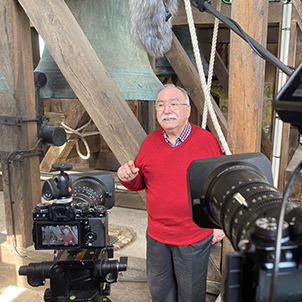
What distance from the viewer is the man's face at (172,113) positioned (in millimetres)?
1524

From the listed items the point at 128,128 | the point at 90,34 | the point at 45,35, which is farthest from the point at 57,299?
the point at 90,34

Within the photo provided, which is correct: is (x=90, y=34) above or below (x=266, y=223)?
above

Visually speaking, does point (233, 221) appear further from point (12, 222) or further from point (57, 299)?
point (12, 222)

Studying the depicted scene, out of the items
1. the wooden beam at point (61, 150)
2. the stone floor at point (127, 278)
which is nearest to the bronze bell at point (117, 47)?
the stone floor at point (127, 278)

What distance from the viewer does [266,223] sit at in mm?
552

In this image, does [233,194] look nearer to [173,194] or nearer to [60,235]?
[60,235]

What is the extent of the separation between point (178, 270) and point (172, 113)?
2.22ft

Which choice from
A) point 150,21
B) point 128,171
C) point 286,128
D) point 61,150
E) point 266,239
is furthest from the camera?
point 61,150

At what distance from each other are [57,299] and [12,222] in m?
1.01

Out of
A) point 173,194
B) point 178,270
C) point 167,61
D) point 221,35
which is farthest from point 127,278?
point 221,35

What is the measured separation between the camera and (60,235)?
46.5 inches

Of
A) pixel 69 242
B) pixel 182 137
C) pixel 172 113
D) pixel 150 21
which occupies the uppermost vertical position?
pixel 150 21

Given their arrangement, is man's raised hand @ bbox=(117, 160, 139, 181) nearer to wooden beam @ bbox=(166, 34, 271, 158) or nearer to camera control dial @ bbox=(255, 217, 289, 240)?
camera control dial @ bbox=(255, 217, 289, 240)

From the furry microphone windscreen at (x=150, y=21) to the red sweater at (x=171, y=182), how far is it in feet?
1.58
